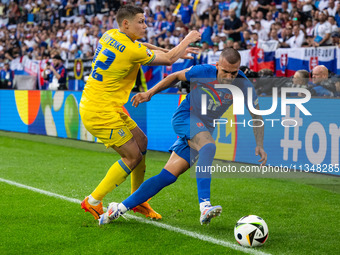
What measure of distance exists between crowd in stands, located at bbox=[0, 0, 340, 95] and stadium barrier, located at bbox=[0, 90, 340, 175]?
407 cm

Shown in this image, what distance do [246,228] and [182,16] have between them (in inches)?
592

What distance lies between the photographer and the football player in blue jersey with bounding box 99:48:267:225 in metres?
4.77

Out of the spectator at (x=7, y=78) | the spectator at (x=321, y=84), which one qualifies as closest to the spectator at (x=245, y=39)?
the spectator at (x=321, y=84)

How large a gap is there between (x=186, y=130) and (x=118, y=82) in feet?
2.80

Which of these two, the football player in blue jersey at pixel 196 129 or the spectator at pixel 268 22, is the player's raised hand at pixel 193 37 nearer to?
the football player in blue jersey at pixel 196 129

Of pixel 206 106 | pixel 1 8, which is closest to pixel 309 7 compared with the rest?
pixel 206 106

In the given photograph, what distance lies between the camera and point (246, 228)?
4.41 metres

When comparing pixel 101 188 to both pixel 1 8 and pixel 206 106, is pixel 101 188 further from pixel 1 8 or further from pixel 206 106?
pixel 1 8

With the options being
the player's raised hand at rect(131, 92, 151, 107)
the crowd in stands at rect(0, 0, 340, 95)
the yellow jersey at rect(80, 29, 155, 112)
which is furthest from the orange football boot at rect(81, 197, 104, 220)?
the crowd in stands at rect(0, 0, 340, 95)

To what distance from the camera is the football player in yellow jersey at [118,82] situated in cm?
498

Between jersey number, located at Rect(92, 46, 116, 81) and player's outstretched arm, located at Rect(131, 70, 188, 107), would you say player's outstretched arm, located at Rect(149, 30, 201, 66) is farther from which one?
jersey number, located at Rect(92, 46, 116, 81)

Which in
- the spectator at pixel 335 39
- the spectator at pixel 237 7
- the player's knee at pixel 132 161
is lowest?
the player's knee at pixel 132 161

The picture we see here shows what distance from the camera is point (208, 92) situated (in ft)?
16.5

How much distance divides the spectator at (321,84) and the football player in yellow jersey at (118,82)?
4.31 m
